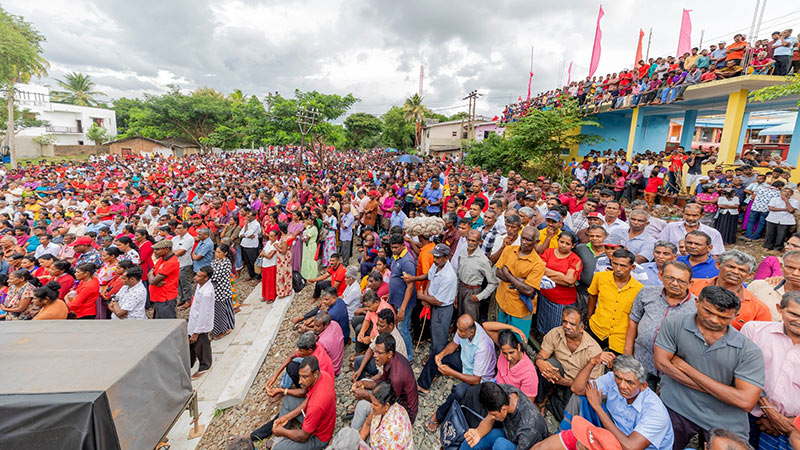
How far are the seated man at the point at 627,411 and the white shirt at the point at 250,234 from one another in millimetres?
7141

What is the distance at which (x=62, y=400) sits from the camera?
9.25ft

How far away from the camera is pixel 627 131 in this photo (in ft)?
57.3

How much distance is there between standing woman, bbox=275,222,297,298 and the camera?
724cm

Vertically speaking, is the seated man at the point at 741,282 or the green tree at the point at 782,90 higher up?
the green tree at the point at 782,90

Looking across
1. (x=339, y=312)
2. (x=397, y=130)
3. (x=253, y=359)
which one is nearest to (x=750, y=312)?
(x=339, y=312)

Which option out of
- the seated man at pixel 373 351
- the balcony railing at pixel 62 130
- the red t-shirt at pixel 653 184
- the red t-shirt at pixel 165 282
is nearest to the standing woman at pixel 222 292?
the red t-shirt at pixel 165 282

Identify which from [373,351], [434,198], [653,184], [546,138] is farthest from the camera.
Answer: [546,138]

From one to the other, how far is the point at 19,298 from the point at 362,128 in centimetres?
4646

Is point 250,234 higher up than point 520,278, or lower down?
lower down

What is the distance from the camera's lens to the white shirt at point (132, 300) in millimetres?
4922

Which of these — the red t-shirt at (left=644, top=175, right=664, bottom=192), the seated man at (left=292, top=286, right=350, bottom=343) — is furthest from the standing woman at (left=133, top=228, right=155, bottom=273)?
the red t-shirt at (left=644, top=175, right=664, bottom=192)

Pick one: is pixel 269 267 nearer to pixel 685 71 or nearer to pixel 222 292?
pixel 222 292

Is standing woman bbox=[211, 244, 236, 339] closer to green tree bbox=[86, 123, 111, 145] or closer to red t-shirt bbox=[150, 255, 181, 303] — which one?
red t-shirt bbox=[150, 255, 181, 303]

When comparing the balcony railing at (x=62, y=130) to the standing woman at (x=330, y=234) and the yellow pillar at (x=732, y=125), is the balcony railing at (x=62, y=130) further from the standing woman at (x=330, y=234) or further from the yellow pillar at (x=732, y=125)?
the yellow pillar at (x=732, y=125)
